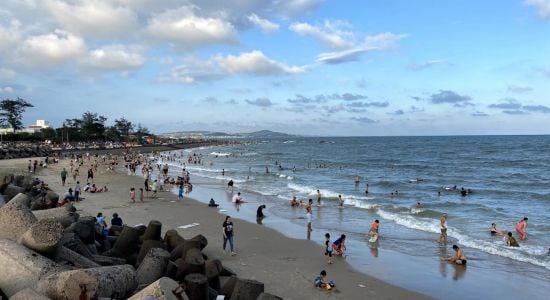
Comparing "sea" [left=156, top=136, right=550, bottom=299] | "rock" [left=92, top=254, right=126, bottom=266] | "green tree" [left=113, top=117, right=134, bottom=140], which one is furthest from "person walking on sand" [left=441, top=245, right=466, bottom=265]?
"green tree" [left=113, top=117, right=134, bottom=140]

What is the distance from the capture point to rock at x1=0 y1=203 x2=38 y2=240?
8.66 m

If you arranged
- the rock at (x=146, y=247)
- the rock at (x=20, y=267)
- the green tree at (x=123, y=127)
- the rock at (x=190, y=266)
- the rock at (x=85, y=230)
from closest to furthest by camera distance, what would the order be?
1. the rock at (x=20, y=267)
2. the rock at (x=190, y=266)
3. the rock at (x=146, y=247)
4. the rock at (x=85, y=230)
5. the green tree at (x=123, y=127)

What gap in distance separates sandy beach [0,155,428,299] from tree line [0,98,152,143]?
7310 centimetres

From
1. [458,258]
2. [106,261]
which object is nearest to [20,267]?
[106,261]

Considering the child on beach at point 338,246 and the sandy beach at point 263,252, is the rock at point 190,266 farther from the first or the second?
the child on beach at point 338,246

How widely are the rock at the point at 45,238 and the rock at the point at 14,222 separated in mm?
826

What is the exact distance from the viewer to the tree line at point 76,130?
296 feet

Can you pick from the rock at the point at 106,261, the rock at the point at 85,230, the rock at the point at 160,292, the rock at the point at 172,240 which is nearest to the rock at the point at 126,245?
the rock at the point at 85,230

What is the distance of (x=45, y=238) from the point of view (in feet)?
25.7

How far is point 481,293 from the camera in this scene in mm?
12641

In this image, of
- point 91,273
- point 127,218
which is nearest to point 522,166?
Answer: point 127,218

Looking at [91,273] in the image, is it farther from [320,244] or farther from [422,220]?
[422,220]

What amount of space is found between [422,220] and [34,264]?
67.3 feet

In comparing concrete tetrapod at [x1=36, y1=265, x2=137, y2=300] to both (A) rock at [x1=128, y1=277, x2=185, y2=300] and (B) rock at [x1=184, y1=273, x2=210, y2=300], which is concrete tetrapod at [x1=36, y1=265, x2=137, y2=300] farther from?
(B) rock at [x1=184, y1=273, x2=210, y2=300]
